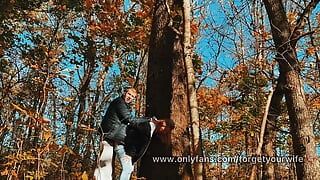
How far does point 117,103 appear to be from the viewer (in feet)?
16.9

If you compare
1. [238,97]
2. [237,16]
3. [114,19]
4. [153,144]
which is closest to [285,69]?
[237,16]

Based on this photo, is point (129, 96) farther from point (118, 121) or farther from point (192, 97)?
point (192, 97)

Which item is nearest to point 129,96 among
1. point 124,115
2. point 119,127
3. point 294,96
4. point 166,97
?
point 124,115

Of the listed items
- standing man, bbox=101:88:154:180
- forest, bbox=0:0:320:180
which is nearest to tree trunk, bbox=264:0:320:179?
forest, bbox=0:0:320:180

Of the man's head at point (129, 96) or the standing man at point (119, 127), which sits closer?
the standing man at point (119, 127)

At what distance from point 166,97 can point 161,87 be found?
23cm

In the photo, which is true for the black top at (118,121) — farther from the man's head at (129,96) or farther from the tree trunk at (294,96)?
the tree trunk at (294,96)

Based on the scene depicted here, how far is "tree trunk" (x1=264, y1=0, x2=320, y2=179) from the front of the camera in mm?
6555

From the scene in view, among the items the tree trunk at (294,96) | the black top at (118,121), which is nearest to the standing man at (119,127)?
the black top at (118,121)

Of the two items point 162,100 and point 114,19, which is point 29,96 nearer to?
point 114,19

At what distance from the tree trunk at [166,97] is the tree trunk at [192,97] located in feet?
2.03

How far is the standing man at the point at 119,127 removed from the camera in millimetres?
5109

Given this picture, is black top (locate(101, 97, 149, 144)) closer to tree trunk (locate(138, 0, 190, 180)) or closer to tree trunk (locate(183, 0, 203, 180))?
tree trunk (locate(183, 0, 203, 180))

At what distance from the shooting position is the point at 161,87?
6.46m
